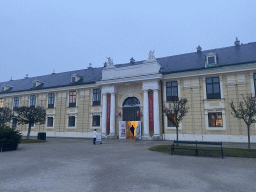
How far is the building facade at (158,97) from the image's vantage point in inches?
838

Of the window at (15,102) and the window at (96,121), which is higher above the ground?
the window at (15,102)

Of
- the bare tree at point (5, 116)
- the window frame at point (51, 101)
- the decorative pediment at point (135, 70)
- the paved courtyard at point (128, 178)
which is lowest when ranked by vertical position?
the paved courtyard at point (128, 178)

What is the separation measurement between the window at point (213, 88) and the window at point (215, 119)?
2103 mm

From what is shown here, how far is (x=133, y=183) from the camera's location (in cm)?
583

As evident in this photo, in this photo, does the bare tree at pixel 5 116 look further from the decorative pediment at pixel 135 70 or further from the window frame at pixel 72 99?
the decorative pediment at pixel 135 70

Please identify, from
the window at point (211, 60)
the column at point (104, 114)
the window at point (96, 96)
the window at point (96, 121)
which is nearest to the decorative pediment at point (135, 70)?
the window at point (96, 96)

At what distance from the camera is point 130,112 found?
26484 millimetres

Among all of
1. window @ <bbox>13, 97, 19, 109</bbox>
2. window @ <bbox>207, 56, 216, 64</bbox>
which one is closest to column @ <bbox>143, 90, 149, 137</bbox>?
window @ <bbox>207, 56, 216, 64</bbox>

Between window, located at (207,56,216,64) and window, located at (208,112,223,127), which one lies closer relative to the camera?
window, located at (208,112,223,127)

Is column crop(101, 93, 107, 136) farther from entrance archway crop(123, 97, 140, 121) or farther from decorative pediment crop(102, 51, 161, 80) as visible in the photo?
decorative pediment crop(102, 51, 161, 80)

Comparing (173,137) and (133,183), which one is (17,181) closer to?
(133,183)

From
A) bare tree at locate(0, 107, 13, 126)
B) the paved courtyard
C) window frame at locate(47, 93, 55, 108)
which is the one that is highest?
window frame at locate(47, 93, 55, 108)

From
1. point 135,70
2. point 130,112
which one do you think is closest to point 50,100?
point 130,112

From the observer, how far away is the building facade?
21281 mm
